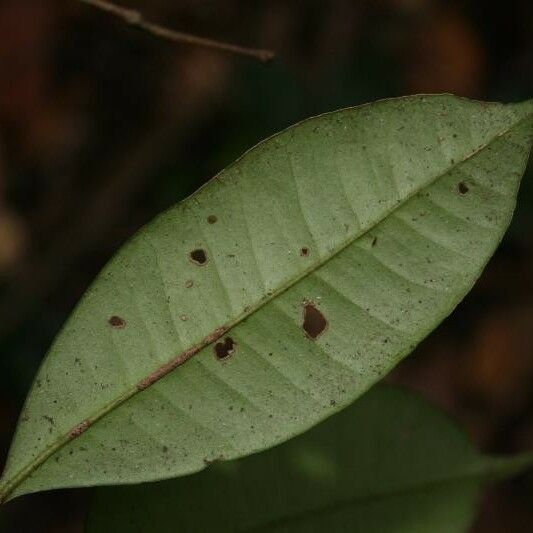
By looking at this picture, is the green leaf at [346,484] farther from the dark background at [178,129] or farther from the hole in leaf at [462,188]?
the dark background at [178,129]

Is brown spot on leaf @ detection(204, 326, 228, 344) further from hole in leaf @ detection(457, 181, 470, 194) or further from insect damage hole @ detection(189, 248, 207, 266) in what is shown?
hole in leaf @ detection(457, 181, 470, 194)

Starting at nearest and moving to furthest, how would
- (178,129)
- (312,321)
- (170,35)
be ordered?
(312,321)
(170,35)
(178,129)

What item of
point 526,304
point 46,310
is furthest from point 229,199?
point 526,304

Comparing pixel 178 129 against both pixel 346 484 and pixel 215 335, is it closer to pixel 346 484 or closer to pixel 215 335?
pixel 346 484

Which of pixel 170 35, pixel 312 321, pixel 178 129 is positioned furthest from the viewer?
pixel 178 129

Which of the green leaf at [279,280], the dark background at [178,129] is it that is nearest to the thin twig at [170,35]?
the green leaf at [279,280]

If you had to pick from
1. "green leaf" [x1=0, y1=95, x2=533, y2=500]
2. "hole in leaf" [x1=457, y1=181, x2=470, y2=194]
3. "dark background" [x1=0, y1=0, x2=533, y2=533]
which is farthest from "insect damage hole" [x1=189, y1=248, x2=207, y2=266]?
"dark background" [x1=0, y1=0, x2=533, y2=533]

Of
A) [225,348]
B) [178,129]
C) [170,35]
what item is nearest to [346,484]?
[225,348]
